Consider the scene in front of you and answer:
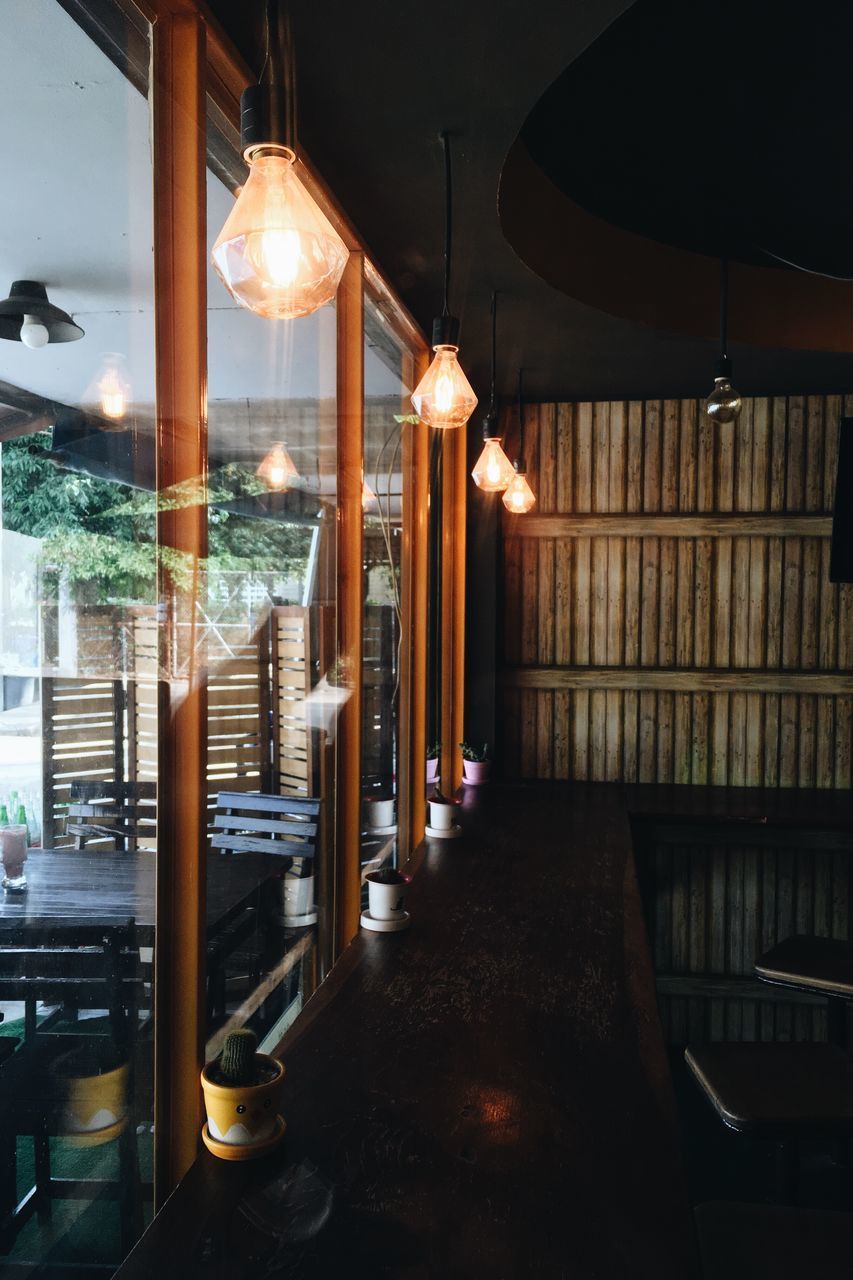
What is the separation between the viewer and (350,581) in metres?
2.75

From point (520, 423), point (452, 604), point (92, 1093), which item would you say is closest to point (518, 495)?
point (520, 423)

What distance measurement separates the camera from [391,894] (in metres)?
2.37

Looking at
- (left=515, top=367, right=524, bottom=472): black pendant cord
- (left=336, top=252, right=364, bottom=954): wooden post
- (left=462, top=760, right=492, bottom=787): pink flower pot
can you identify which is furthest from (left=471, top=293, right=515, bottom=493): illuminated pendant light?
(left=462, top=760, right=492, bottom=787): pink flower pot

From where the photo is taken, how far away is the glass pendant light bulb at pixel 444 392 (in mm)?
2314

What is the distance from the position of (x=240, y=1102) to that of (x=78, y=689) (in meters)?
0.69

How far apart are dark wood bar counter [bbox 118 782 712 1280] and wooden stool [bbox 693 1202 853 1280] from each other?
261mm

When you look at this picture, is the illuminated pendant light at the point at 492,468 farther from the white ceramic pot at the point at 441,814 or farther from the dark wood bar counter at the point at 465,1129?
the dark wood bar counter at the point at 465,1129

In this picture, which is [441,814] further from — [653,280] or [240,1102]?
[653,280]

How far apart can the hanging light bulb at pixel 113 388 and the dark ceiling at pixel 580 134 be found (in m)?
0.73

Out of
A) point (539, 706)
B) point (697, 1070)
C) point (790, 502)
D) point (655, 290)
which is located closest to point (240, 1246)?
point (697, 1070)

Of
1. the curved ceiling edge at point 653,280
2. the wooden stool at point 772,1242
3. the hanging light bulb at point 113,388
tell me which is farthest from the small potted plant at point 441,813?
the hanging light bulb at point 113,388

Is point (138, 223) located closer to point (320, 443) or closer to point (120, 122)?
point (120, 122)

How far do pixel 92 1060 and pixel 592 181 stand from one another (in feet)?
10.8

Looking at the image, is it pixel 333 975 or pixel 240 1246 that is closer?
pixel 240 1246
